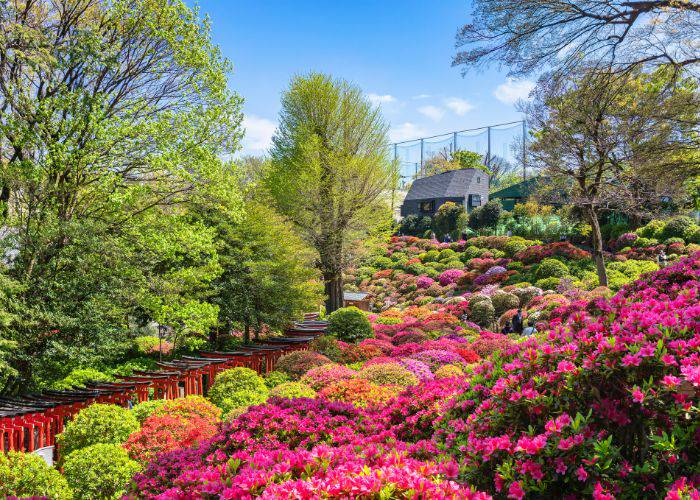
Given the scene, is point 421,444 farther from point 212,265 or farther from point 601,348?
point 212,265

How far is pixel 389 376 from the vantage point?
27.7ft

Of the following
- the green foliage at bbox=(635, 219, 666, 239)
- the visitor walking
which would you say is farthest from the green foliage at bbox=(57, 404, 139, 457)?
the green foliage at bbox=(635, 219, 666, 239)

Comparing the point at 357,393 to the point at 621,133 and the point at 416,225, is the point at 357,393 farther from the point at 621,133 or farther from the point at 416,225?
the point at 416,225

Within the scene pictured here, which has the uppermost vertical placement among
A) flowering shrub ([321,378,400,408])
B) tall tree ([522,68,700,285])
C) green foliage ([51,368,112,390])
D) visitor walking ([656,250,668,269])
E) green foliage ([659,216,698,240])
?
tall tree ([522,68,700,285])

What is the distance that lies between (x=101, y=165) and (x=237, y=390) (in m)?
6.62

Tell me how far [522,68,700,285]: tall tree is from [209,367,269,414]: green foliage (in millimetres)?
7888

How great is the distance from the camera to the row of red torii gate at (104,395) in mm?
8039

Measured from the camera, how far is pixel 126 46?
1285 cm

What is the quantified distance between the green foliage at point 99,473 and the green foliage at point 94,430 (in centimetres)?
97

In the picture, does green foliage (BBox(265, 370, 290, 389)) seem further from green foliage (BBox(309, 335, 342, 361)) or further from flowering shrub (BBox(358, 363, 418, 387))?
flowering shrub (BBox(358, 363, 418, 387))

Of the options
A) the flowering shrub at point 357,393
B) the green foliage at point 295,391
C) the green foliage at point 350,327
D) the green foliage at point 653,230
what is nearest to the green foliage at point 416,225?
the green foliage at point 653,230

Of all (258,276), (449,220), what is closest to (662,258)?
(258,276)

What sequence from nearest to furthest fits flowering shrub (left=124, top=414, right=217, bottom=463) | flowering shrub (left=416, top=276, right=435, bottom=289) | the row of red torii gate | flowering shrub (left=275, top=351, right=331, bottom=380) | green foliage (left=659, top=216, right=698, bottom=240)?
flowering shrub (left=124, top=414, right=217, bottom=463), the row of red torii gate, flowering shrub (left=275, top=351, right=331, bottom=380), green foliage (left=659, top=216, right=698, bottom=240), flowering shrub (left=416, top=276, right=435, bottom=289)

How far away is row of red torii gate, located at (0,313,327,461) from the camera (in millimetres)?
8039
